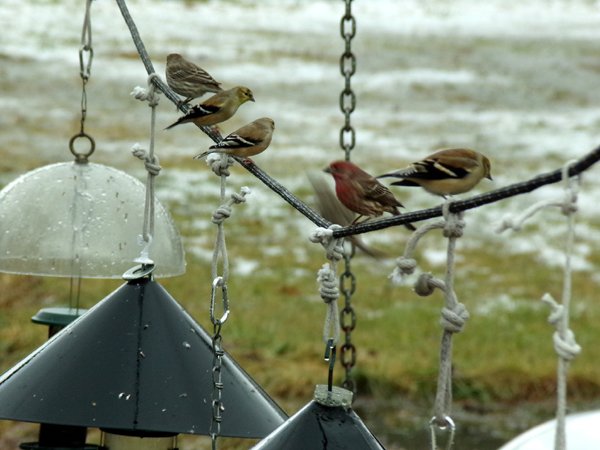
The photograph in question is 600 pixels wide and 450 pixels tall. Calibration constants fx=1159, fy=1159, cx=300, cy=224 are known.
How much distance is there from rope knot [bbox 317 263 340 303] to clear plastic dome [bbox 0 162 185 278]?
1.54 m

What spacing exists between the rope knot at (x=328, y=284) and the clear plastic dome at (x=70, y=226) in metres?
1.54

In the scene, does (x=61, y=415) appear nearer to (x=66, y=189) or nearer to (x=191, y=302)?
(x=66, y=189)

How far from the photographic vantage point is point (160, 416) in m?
2.30

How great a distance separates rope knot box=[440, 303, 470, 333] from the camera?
1.69 metres

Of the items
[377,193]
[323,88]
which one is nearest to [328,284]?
[377,193]

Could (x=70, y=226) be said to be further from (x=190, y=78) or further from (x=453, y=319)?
(x=453, y=319)

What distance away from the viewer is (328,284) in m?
1.97

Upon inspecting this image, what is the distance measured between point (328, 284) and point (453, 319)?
34cm

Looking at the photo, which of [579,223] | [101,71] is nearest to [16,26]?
[101,71]

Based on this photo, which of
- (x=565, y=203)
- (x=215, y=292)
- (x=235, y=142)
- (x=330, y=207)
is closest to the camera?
(x=565, y=203)

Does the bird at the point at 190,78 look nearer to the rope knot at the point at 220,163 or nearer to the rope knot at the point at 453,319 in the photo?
the rope knot at the point at 220,163

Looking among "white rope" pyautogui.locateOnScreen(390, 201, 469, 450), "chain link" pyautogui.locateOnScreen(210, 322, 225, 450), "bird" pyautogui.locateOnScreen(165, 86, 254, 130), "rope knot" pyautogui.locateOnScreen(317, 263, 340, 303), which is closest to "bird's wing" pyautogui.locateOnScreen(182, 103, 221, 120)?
"bird" pyautogui.locateOnScreen(165, 86, 254, 130)

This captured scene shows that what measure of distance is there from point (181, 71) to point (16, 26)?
78.8 ft

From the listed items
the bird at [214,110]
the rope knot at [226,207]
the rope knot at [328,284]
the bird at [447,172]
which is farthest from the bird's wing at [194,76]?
the rope knot at [328,284]
